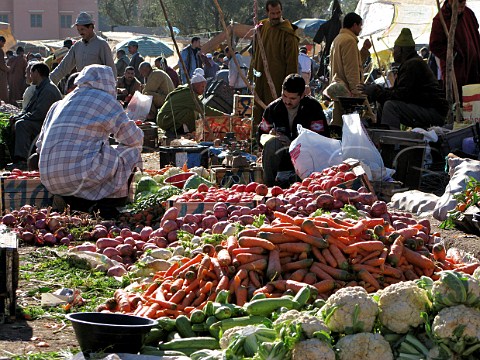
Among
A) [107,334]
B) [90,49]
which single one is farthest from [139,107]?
[107,334]

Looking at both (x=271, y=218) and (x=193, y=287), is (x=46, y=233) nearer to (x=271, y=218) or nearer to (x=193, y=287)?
(x=271, y=218)

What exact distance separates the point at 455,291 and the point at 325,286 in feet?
3.24

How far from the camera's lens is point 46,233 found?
23.8ft

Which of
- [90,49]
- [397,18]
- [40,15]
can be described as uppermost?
[397,18]

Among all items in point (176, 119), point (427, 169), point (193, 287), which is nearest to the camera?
point (193, 287)

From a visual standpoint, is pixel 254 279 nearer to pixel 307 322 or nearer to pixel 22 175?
pixel 307 322

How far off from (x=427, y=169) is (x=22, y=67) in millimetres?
15032

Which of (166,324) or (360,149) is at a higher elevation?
(360,149)

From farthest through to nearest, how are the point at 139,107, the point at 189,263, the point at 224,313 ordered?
1. the point at 139,107
2. the point at 189,263
3. the point at 224,313

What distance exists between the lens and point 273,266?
477cm

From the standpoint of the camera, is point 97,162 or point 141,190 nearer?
point 97,162

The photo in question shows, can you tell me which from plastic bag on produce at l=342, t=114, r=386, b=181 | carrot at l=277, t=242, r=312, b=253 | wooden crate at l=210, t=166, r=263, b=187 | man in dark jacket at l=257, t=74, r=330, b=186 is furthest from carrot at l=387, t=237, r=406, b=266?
wooden crate at l=210, t=166, r=263, b=187

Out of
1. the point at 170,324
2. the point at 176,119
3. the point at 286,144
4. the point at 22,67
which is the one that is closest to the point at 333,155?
the point at 286,144

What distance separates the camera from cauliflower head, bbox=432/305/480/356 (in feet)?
11.8
